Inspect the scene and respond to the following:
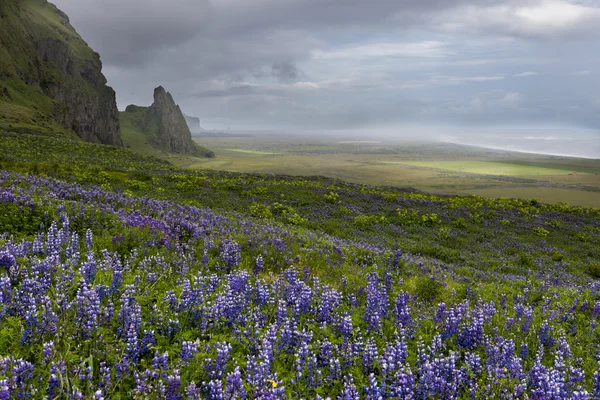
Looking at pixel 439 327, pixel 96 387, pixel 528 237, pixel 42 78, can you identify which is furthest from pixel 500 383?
pixel 42 78

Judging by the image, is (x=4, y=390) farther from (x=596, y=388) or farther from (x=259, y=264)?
(x=596, y=388)

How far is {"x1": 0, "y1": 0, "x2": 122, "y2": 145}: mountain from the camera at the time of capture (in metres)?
117

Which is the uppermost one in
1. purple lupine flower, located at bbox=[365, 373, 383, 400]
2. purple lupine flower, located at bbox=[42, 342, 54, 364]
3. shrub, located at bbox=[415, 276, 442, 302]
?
purple lupine flower, located at bbox=[42, 342, 54, 364]

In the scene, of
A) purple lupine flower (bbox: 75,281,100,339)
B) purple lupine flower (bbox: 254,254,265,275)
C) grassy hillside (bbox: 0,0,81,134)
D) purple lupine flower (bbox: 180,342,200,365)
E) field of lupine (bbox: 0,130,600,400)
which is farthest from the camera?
grassy hillside (bbox: 0,0,81,134)

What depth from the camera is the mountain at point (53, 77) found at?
116625 mm

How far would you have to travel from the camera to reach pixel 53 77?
5349 inches

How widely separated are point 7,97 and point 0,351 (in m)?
131

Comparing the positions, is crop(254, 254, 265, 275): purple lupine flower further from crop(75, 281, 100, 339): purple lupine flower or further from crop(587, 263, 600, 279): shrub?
crop(587, 263, 600, 279): shrub

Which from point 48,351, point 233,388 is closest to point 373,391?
point 233,388

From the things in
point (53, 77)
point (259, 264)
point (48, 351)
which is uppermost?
point (53, 77)

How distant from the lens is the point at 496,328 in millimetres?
5625

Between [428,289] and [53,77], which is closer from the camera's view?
[428,289]

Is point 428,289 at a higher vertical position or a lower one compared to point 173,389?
lower

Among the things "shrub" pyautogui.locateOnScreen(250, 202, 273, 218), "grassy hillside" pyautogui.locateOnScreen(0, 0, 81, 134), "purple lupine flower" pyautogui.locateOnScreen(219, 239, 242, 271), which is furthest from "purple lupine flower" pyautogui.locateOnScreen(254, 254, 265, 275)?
"grassy hillside" pyautogui.locateOnScreen(0, 0, 81, 134)
